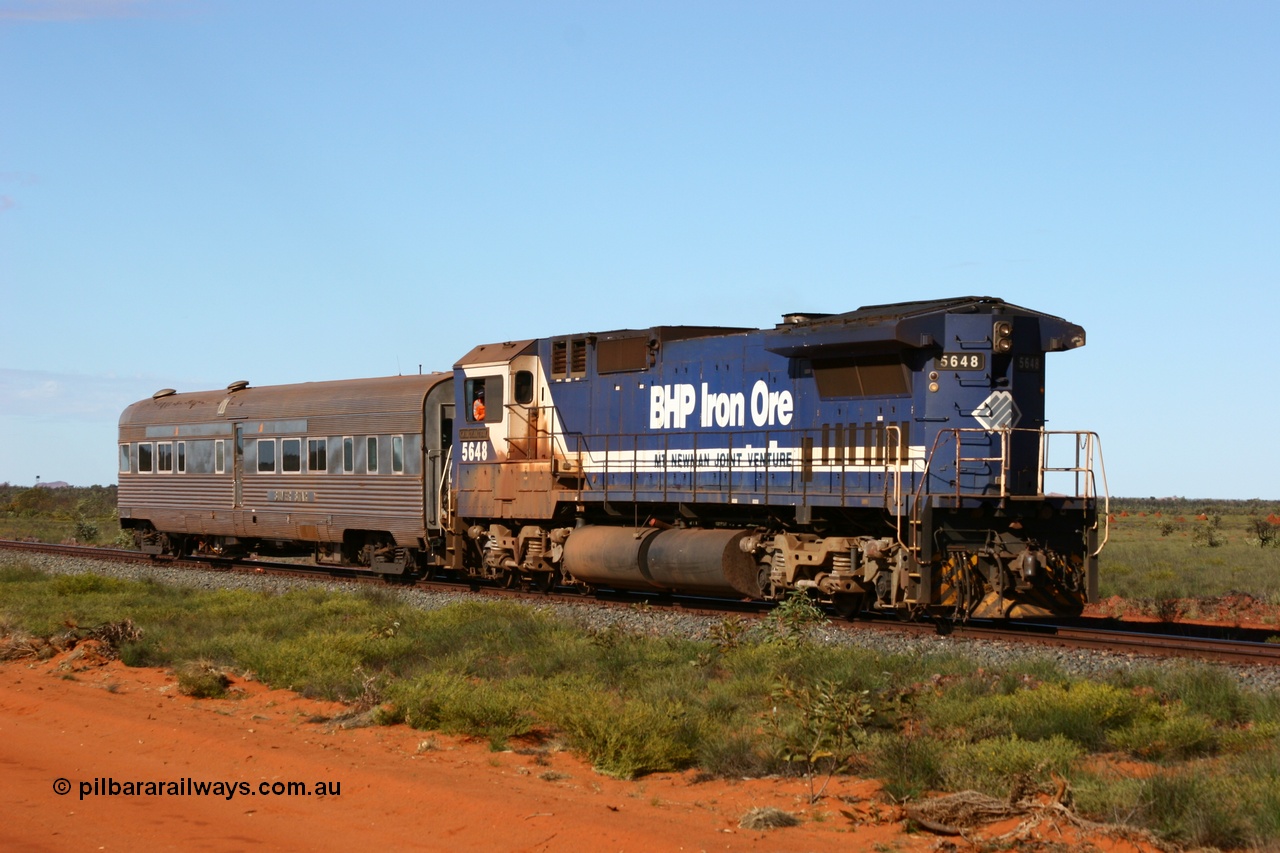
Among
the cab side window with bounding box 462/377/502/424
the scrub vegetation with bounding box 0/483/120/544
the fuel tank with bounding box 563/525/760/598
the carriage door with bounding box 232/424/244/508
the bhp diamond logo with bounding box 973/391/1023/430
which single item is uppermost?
the cab side window with bounding box 462/377/502/424

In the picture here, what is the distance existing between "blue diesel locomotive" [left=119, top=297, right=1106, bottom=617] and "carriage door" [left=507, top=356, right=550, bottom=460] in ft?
0.13

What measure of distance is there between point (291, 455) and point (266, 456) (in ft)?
3.21

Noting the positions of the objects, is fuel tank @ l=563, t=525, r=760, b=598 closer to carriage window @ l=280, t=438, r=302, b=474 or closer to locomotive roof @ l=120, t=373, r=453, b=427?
locomotive roof @ l=120, t=373, r=453, b=427

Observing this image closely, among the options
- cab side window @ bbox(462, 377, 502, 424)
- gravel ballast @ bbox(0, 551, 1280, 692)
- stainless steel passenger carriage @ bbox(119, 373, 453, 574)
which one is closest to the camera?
gravel ballast @ bbox(0, 551, 1280, 692)

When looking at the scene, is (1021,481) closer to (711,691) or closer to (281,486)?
(711,691)

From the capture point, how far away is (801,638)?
46.6ft

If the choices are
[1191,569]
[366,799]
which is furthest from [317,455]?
[1191,569]

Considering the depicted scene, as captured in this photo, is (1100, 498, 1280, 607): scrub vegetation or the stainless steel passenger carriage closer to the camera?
(1100, 498, 1280, 607): scrub vegetation

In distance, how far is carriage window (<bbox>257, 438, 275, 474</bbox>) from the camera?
90.6 feet

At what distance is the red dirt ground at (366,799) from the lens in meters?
8.07

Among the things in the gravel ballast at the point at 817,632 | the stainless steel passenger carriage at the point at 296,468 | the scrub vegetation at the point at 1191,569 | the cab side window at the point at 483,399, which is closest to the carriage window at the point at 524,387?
the cab side window at the point at 483,399

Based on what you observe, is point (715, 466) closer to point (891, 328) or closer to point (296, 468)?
point (891, 328)

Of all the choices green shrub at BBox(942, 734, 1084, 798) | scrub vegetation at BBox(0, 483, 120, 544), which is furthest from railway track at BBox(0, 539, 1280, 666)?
scrub vegetation at BBox(0, 483, 120, 544)

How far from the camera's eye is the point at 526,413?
74.3 feet
